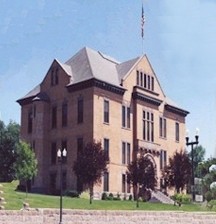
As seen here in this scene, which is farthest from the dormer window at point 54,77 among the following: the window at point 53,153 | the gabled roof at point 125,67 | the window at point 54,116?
the gabled roof at point 125,67

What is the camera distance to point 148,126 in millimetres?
62406

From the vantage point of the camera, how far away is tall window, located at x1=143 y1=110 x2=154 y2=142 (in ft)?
203

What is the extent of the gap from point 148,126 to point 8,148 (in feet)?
86.4

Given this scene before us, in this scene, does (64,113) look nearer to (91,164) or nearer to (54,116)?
(54,116)

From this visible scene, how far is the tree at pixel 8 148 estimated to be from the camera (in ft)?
256

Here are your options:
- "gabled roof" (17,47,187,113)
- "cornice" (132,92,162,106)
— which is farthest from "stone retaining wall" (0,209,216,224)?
"cornice" (132,92,162,106)

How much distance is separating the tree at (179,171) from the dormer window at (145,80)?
10134 millimetres

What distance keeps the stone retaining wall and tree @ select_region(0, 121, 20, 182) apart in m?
44.0

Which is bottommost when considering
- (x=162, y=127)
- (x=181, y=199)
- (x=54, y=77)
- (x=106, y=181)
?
(x=181, y=199)

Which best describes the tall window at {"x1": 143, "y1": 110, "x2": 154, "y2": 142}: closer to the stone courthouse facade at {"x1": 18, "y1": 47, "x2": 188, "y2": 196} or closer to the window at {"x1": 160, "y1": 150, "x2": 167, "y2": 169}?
the stone courthouse facade at {"x1": 18, "y1": 47, "x2": 188, "y2": 196}

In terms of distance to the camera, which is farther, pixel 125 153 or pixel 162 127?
pixel 162 127

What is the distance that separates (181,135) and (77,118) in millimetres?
18320

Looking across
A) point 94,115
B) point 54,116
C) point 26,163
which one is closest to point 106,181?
point 94,115

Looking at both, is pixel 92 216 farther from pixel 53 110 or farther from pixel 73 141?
pixel 53 110
